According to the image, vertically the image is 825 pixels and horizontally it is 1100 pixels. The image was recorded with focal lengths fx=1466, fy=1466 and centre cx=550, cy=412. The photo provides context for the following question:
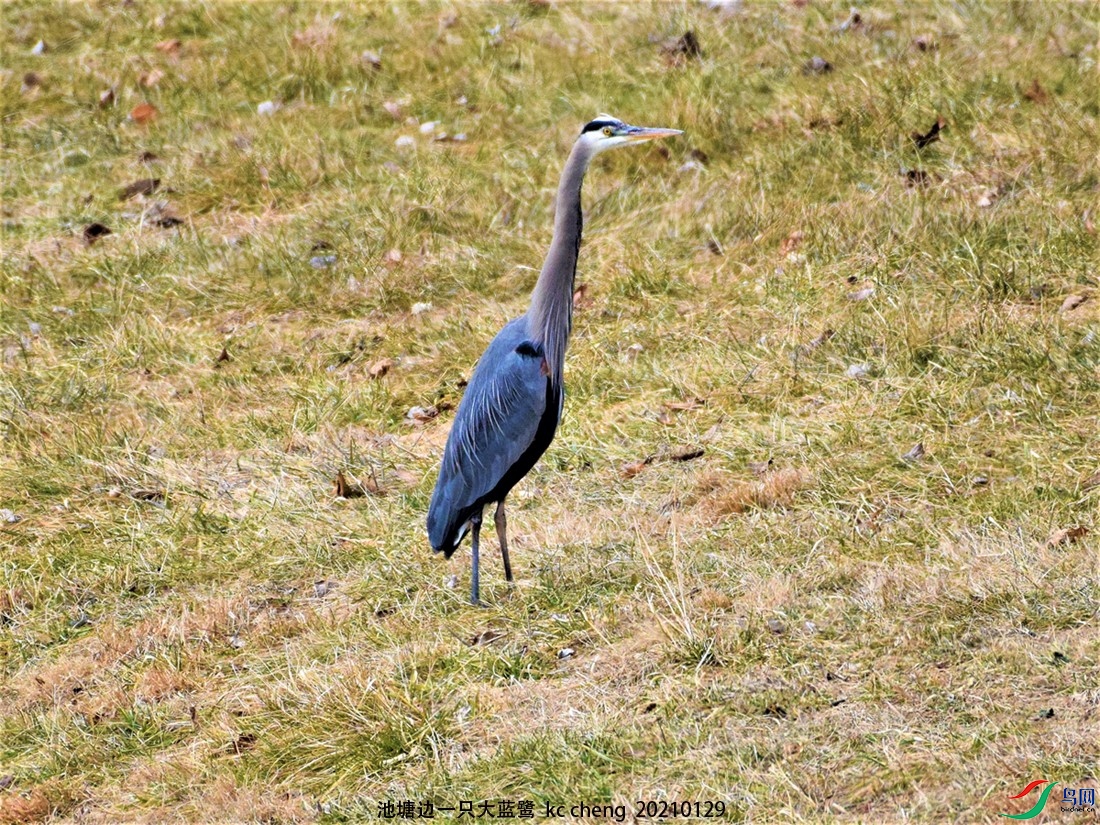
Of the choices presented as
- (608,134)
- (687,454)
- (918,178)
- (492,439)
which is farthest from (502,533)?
(918,178)

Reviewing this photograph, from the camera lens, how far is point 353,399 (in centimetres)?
695

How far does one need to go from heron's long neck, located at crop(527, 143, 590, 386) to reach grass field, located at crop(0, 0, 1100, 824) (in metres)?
0.72

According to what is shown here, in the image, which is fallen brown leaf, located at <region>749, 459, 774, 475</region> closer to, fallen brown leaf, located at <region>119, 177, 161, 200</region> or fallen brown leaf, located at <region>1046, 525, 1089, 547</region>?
fallen brown leaf, located at <region>1046, 525, 1089, 547</region>

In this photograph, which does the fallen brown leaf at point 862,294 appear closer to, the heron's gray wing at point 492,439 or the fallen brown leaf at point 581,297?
the fallen brown leaf at point 581,297

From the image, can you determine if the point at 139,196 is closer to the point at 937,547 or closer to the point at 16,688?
the point at 16,688

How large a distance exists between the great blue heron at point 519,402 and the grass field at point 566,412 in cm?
29

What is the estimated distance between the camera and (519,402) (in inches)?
212

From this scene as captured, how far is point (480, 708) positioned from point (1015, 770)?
5.21 ft

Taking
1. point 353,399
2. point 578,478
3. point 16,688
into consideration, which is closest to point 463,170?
point 353,399

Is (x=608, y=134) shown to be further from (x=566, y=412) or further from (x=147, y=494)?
(x=147, y=494)

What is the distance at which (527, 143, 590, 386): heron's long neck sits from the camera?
5.43 meters

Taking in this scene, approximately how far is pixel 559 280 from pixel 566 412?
127 cm

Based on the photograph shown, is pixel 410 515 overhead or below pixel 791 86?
below

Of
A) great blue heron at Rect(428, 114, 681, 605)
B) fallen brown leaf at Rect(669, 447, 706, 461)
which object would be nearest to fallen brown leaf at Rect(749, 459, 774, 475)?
fallen brown leaf at Rect(669, 447, 706, 461)
